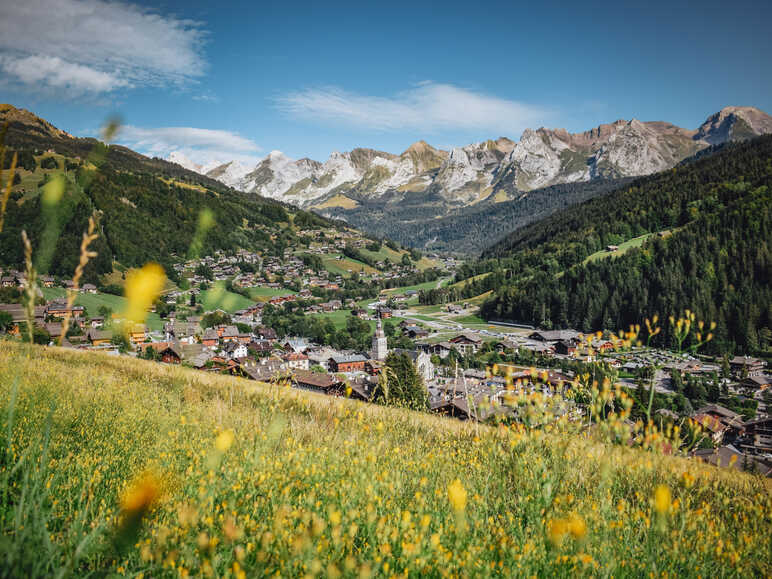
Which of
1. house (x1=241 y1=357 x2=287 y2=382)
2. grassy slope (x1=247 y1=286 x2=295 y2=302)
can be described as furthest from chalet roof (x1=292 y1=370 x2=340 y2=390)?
grassy slope (x1=247 y1=286 x2=295 y2=302)

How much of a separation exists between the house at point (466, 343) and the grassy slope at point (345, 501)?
60.5m

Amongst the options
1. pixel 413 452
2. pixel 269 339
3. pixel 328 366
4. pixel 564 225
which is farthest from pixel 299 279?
pixel 413 452

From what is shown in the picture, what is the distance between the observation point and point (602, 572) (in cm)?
207

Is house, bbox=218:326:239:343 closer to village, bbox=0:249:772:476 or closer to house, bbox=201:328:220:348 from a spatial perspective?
village, bbox=0:249:772:476

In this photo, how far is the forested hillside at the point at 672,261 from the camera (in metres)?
70.8

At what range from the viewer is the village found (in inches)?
145

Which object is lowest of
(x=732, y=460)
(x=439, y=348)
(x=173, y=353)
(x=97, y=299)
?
(x=439, y=348)

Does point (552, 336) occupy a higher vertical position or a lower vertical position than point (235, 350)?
higher

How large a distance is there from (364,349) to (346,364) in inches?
492

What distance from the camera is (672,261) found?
276 feet

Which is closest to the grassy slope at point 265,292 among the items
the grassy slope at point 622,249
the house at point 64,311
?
the grassy slope at point 622,249

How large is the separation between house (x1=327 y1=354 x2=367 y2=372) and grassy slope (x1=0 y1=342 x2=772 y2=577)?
→ 48.6 metres

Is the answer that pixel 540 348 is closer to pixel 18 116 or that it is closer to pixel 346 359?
pixel 346 359

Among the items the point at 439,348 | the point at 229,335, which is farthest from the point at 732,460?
the point at 439,348
